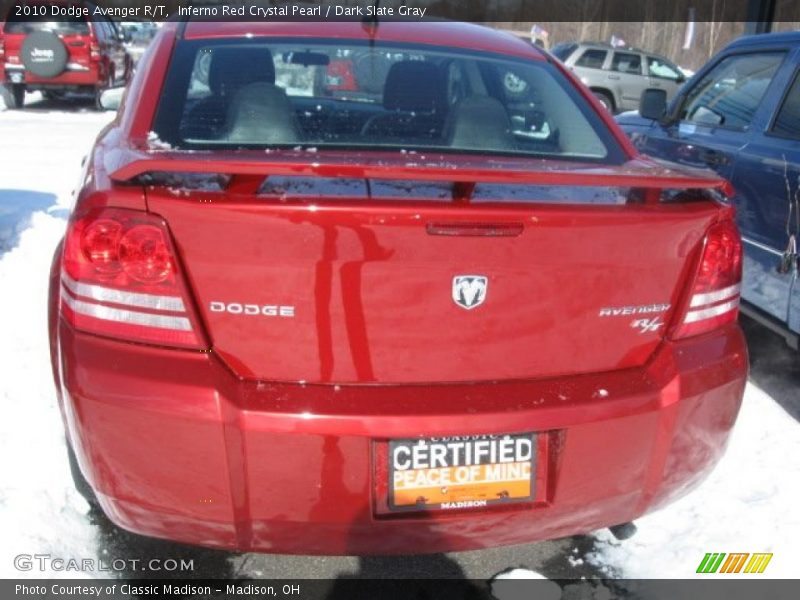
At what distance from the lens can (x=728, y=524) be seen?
2.76m

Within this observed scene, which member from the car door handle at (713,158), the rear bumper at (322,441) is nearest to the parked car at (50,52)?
the car door handle at (713,158)

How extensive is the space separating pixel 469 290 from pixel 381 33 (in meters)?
1.44

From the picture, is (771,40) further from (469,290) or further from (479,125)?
(469,290)

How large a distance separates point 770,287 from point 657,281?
6.36ft

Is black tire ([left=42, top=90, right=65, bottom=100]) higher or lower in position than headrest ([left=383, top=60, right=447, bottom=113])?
lower

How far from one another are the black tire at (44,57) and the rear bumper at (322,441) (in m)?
13.2

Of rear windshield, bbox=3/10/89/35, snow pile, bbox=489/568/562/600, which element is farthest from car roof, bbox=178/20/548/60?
rear windshield, bbox=3/10/89/35

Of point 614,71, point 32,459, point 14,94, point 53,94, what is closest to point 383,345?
point 32,459

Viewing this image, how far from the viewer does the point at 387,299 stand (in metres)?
1.94

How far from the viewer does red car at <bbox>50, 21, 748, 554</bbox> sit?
1907mm

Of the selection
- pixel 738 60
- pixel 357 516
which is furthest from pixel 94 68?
pixel 357 516

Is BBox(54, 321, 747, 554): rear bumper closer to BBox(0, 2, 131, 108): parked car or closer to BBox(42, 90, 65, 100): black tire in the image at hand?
BBox(0, 2, 131, 108): parked car

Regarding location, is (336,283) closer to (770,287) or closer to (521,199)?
(521,199)

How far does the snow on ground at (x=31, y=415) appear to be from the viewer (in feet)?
8.25
